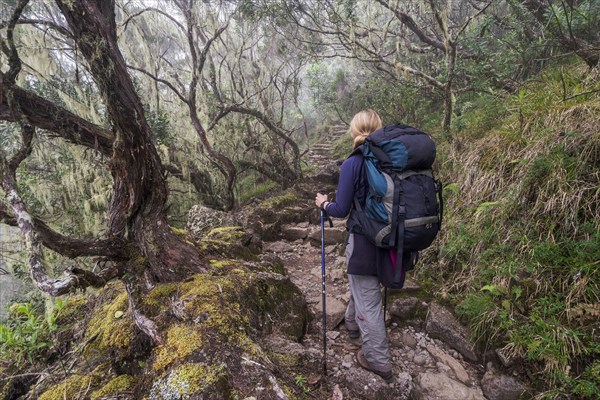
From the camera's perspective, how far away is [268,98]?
33.4 feet

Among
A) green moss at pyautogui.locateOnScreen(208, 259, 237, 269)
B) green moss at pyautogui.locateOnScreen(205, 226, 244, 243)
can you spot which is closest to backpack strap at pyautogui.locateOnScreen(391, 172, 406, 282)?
green moss at pyautogui.locateOnScreen(208, 259, 237, 269)

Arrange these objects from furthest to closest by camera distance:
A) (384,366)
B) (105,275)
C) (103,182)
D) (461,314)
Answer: (103,182) < (461,314) < (384,366) < (105,275)

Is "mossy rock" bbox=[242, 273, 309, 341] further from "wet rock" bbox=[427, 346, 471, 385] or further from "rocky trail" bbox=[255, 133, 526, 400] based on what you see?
"wet rock" bbox=[427, 346, 471, 385]

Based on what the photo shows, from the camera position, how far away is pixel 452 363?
119 inches

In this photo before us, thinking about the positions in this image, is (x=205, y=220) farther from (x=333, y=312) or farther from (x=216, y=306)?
(x=216, y=306)

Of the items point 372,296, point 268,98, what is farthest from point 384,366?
point 268,98

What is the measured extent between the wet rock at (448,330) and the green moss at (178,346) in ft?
8.82

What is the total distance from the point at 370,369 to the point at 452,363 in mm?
941

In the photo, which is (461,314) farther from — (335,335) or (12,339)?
(12,339)

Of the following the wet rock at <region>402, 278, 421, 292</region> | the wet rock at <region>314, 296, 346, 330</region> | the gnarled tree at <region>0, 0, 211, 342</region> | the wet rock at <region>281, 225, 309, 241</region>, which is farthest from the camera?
the wet rock at <region>281, 225, 309, 241</region>

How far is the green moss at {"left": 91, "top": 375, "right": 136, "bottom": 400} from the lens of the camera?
6.47ft

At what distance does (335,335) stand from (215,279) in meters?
1.60

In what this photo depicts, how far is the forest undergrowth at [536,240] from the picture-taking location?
2609mm

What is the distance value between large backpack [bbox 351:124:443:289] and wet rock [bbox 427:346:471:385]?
1.24m
